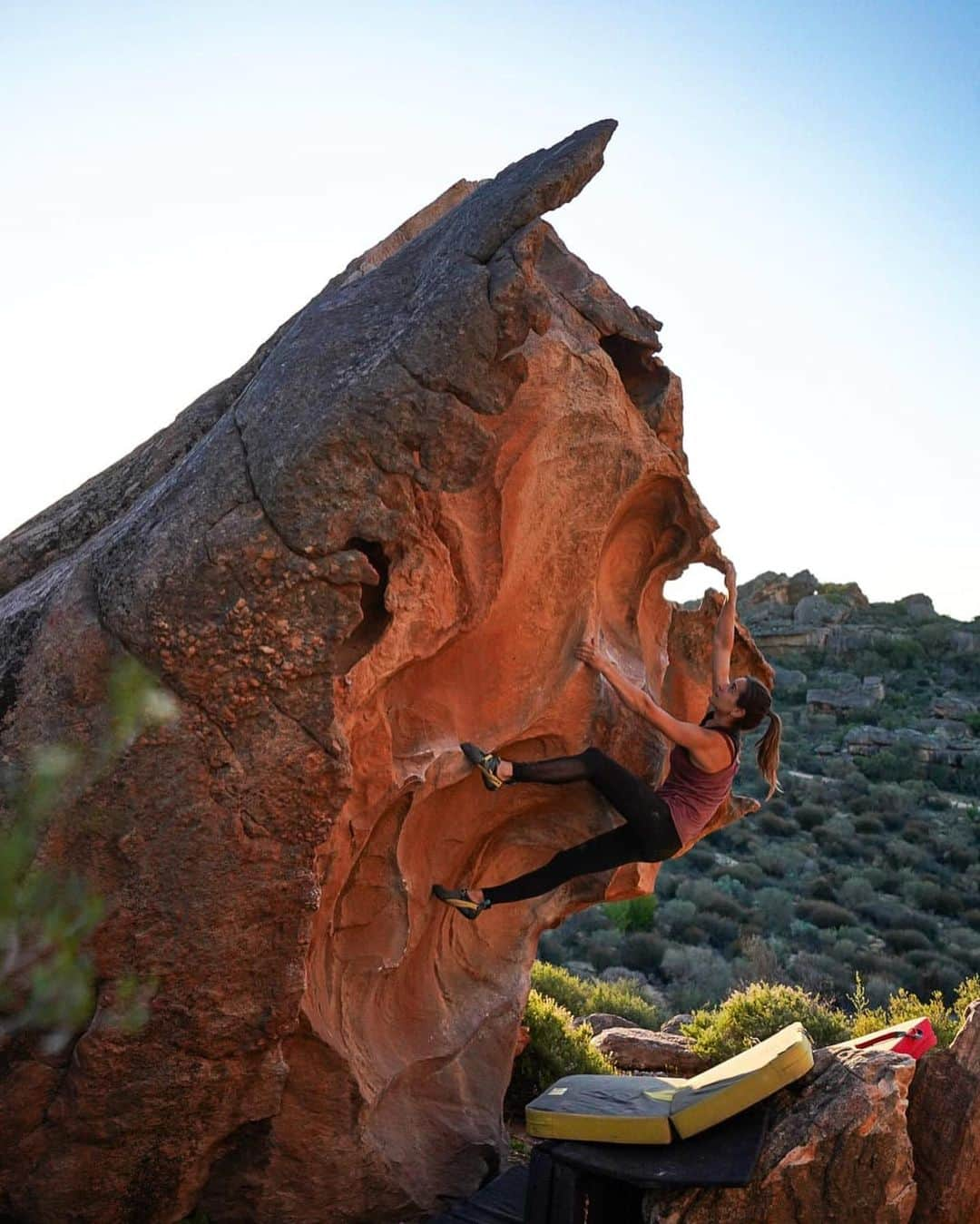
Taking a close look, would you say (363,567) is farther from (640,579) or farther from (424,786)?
(640,579)

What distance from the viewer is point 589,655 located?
6023 millimetres

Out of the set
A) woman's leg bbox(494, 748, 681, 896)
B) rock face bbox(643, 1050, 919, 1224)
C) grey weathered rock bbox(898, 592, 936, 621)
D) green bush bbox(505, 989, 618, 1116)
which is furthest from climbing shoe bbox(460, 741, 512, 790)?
grey weathered rock bbox(898, 592, 936, 621)

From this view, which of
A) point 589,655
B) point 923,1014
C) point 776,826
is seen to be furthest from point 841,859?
point 589,655

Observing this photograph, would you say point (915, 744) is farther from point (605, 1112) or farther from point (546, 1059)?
point (605, 1112)

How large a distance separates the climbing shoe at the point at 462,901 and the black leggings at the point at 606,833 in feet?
0.44

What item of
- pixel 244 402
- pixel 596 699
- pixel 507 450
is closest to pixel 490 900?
pixel 596 699

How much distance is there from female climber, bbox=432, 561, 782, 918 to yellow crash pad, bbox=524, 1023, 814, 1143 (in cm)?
108

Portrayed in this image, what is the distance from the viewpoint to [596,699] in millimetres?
6238

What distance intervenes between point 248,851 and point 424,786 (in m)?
1.15

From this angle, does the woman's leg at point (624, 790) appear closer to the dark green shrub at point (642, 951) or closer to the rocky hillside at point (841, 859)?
the rocky hillside at point (841, 859)

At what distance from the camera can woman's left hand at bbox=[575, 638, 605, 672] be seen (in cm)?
602

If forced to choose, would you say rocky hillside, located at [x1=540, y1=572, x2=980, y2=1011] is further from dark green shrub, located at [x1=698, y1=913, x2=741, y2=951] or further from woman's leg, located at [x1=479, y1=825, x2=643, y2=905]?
woman's leg, located at [x1=479, y1=825, x2=643, y2=905]

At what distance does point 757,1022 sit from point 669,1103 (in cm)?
465

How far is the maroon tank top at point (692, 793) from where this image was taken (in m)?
6.07
